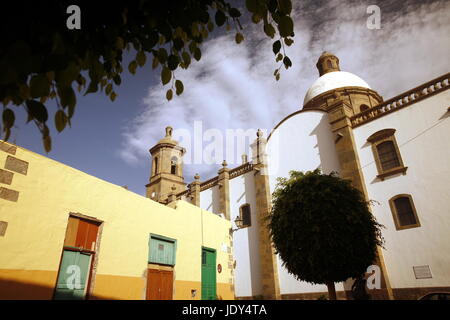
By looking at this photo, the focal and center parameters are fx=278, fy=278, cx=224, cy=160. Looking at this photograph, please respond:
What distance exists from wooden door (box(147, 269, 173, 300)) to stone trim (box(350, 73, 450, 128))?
13.7 m

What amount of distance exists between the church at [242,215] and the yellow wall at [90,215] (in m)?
0.03

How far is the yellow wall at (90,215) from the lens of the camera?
6.98m

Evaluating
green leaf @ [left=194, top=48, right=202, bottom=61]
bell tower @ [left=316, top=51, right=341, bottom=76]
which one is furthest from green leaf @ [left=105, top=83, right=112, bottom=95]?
bell tower @ [left=316, top=51, right=341, bottom=76]

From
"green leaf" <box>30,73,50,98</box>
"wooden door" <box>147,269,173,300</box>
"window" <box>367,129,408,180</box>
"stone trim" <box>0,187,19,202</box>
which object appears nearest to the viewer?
"green leaf" <box>30,73,50,98</box>

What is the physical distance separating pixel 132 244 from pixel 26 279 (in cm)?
347

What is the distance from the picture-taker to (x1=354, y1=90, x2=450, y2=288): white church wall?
12383 millimetres

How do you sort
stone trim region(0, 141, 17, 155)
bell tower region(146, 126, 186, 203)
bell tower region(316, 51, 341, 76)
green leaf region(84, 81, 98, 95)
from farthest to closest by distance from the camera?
bell tower region(316, 51, 341, 76), bell tower region(146, 126, 186, 203), stone trim region(0, 141, 17, 155), green leaf region(84, 81, 98, 95)

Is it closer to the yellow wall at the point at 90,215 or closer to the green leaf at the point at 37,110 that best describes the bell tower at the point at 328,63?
the yellow wall at the point at 90,215

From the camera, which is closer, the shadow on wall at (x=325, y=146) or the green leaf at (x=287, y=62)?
the green leaf at (x=287, y=62)

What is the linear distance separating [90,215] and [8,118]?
7980 millimetres

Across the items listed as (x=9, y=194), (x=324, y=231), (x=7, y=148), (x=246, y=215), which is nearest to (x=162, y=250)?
(x=9, y=194)

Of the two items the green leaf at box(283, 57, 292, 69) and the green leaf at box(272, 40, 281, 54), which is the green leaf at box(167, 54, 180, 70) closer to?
the green leaf at box(272, 40, 281, 54)

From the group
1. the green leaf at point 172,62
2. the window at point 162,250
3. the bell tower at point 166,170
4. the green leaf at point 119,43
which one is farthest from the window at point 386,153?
the bell tower at point 166,170
